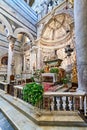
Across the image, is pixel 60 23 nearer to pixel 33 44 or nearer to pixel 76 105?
pixel 33 44

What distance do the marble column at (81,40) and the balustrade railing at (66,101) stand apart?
0.45 m

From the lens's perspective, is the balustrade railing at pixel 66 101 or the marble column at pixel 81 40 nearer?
the balustrade railing at pixel 66 101

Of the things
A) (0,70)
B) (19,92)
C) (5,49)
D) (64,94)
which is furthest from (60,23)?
(64,94)

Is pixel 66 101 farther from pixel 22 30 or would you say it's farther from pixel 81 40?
pixel 22 30

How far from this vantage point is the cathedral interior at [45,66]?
3.27 metres

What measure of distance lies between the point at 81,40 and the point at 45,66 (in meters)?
8.40

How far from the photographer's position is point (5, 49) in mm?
15812

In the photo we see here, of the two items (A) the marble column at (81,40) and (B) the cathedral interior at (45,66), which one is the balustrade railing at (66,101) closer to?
(B) the cathedral interior at (45,66)

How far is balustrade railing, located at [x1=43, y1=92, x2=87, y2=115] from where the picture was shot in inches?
134

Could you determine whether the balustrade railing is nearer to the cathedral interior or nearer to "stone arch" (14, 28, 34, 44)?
the cathedral interior

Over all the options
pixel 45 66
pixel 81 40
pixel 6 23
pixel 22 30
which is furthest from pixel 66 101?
pixel 22 30

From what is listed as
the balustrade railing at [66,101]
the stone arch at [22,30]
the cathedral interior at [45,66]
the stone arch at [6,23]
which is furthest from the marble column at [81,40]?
the stone arch at [22,30]

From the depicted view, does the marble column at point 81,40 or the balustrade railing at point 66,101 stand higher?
the marble column at point 81,40

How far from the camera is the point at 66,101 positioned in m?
3.50
